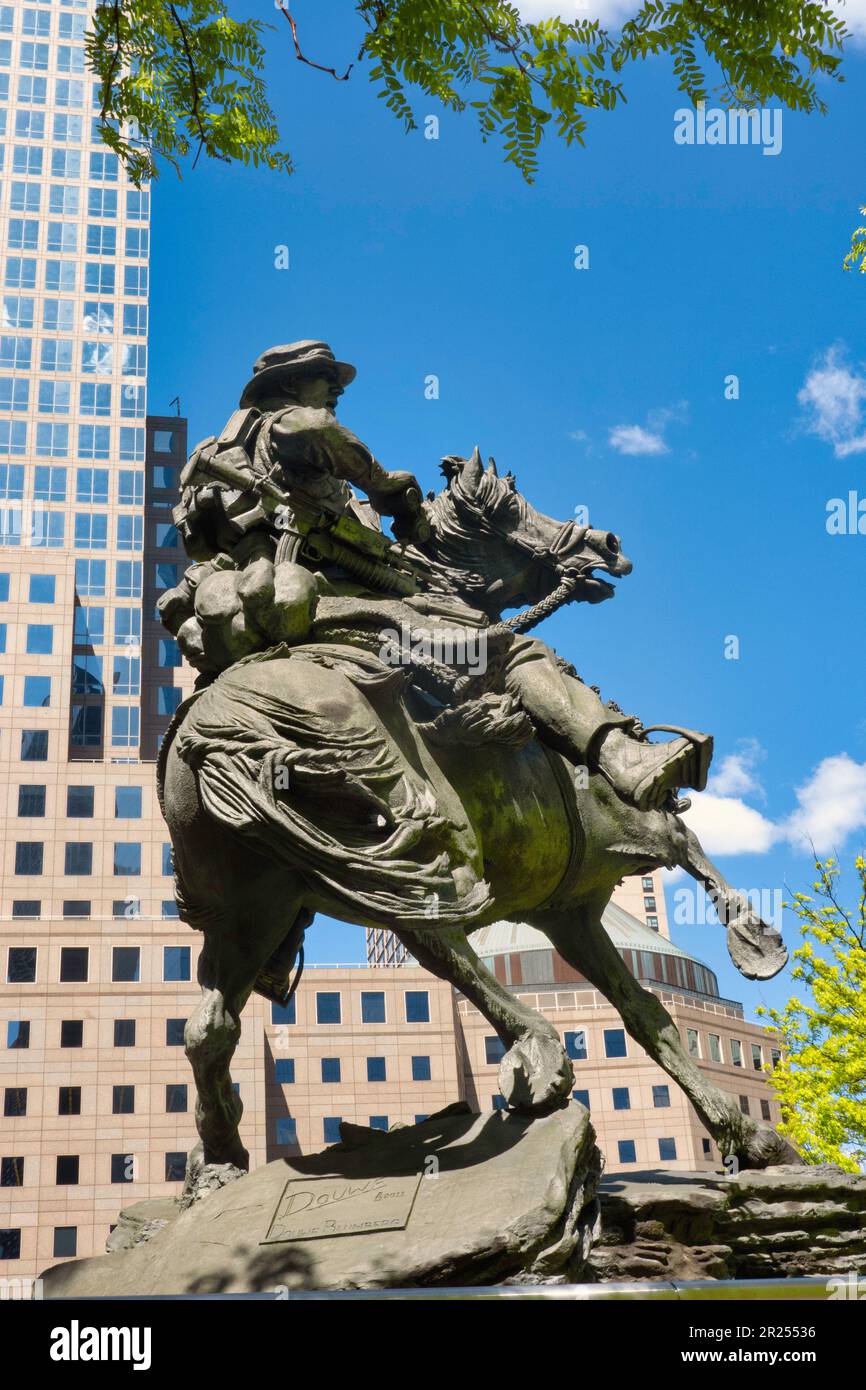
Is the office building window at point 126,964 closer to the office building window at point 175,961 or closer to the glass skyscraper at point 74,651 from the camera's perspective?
the glass skyscraper at point 74,651

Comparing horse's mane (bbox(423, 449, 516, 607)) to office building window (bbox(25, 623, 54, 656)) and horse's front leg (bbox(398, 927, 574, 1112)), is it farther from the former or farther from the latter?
office building window (bbox(25, 623, 54, 656))

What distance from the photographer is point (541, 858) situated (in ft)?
24.3

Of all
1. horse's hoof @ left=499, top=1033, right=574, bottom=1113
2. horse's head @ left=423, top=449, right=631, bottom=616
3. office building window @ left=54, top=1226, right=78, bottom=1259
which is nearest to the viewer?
horse's hoof @ left=499, top=1033, right=574, bottom=1113

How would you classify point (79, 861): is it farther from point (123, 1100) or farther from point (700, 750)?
point (700, 750)

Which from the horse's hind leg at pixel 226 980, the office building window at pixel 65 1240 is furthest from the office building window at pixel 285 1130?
the horse's hind leg at pixel 226 980

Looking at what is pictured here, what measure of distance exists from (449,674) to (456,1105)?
2.18 m

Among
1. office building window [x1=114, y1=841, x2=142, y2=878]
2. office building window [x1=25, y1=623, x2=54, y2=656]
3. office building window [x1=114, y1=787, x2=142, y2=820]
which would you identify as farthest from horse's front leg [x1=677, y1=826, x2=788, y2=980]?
office building window [x1=25, y1=623, x2=54, y2=656]

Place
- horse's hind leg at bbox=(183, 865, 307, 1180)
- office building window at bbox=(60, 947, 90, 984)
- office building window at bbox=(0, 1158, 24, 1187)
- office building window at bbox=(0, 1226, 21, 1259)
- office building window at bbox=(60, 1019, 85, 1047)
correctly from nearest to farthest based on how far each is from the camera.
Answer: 1. horse's hind leg at bbox=(183, 865, 307, 1180)
2. office building window at bbox=(0, 1226, 21, 1259)
3. office building window at bbox=(0, 1158, 24, 1187)
4. office building window at bbox=(60, 1019, 85, 1047)
5. office building window at bbox=(60, 947, 90, 984)

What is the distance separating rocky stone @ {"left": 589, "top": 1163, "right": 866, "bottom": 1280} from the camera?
633cm

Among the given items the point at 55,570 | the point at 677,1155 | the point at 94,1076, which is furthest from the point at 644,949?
the point at 55,570

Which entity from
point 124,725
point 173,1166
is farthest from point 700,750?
point 124,725
